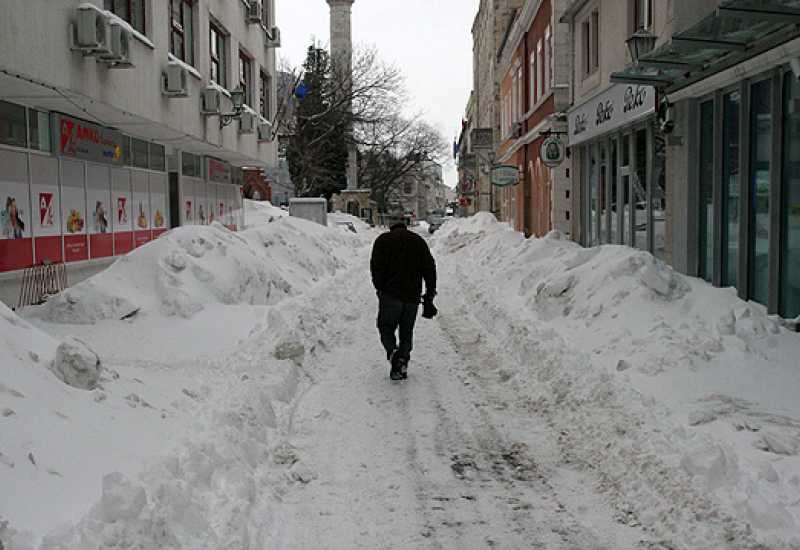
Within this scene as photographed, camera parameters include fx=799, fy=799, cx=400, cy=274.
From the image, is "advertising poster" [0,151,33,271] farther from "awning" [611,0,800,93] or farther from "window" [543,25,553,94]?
"window" [543,25,553,94]

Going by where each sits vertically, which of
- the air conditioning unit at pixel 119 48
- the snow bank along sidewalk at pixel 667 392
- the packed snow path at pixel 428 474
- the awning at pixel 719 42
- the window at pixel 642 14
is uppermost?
the window at pixel 642 14

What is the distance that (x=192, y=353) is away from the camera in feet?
26.4

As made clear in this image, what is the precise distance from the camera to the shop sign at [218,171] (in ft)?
71.0

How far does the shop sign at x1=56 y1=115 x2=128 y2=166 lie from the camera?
12.1m

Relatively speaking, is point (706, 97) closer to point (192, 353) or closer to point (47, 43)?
point (192, 353)

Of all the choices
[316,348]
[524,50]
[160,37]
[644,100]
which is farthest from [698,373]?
[524,50]

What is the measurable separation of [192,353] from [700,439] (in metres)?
4.97

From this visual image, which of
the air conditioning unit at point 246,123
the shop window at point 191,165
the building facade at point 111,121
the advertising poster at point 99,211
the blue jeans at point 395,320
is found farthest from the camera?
the air conditioning unit at point 246,123

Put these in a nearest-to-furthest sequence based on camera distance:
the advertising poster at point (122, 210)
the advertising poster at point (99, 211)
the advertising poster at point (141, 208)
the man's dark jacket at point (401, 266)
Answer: the man's dark jacket at point (401, 266)
the advertising poster at point (99, 211)
the advertising poster at point (122, 210)
the advertising poster at point (141, 208)

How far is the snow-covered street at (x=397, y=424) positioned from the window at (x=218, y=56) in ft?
32.1

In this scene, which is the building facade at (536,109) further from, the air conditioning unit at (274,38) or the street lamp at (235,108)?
the air conditioning unit at (274,38)

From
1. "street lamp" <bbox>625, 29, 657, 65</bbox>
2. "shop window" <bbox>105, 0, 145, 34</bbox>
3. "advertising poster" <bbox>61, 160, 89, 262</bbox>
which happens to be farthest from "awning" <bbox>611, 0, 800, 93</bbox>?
"advertising poster" <bbox>61, 160, 89, 262</bbox>

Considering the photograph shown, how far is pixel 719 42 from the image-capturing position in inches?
330

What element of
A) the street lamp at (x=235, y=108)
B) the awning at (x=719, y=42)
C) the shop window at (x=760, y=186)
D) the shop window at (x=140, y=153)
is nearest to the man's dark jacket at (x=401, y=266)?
the awning at (x=719, y=42)
